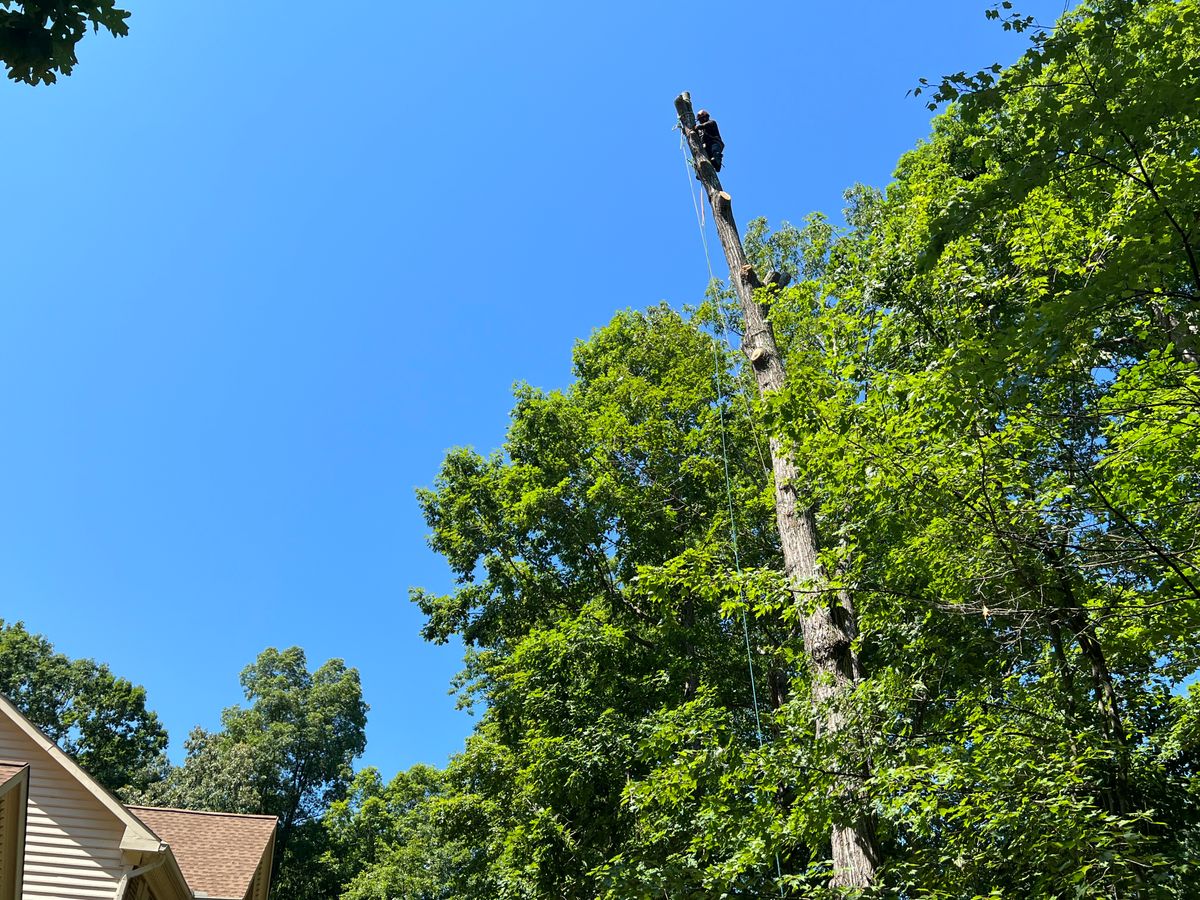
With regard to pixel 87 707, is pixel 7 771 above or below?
below

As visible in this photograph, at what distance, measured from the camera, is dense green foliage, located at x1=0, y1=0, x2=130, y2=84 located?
3.20 metres

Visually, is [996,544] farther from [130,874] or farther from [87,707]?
[87,707]

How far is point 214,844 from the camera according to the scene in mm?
13094

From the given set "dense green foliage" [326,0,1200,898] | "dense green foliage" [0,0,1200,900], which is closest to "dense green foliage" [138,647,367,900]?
"dense green foliage" [0,0,1200,900]

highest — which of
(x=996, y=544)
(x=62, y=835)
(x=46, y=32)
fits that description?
(x=46, y=32)

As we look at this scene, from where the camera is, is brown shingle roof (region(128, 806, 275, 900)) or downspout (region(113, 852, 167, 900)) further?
brown shingle roof (region(128, 806, 275, 900))

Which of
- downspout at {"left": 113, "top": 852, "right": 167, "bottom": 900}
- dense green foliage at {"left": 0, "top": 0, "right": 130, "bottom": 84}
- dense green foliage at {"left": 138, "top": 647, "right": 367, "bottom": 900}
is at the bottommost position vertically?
downspout at {"left": 113, "top": 852, "right": 167, "bottom": 900}

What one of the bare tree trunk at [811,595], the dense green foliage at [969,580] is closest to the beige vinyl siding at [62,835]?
the dense green foliage at [969,580]

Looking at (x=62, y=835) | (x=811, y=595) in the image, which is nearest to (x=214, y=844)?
(x=62, y=835)

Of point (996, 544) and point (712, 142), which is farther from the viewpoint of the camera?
point (712, 142)

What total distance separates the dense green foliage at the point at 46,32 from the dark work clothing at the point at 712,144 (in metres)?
6.71

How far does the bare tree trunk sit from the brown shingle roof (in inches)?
397

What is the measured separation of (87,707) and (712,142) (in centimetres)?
4286

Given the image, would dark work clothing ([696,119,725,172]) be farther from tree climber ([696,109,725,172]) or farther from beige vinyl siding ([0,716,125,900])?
beige vinyl siding ([0,716,125,900])
